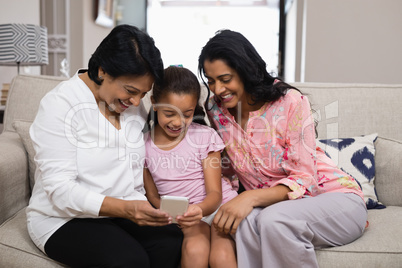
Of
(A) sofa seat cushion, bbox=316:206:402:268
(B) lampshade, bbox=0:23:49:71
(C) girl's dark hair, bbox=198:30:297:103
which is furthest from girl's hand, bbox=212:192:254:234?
(B) lampshade, bbox=0:23:49:71

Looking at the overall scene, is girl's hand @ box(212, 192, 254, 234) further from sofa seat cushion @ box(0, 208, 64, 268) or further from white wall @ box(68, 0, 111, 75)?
white wall @ box(68, 0, 111, 75)

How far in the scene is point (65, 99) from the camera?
4.13 ft

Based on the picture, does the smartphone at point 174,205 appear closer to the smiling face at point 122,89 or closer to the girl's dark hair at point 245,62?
the smiling face at point 122,89

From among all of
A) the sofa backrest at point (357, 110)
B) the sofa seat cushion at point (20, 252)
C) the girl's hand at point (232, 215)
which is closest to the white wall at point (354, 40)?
the sofa backrest at point (357, 110)

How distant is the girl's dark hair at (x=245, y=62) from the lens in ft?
4.66

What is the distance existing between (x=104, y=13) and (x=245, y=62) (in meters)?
4.24

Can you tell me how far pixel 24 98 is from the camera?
193 cm

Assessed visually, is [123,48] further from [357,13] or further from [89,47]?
[89,47]

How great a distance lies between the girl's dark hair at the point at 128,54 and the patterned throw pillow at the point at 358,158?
90cm

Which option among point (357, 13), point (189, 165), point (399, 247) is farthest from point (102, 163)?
point (357, 13)

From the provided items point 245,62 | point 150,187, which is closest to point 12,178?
point 150,187

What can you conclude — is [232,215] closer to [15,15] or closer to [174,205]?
[174,205]

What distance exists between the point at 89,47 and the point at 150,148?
3.82 meters

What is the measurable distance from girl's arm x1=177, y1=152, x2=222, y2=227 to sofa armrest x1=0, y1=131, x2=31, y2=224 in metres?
0.69
